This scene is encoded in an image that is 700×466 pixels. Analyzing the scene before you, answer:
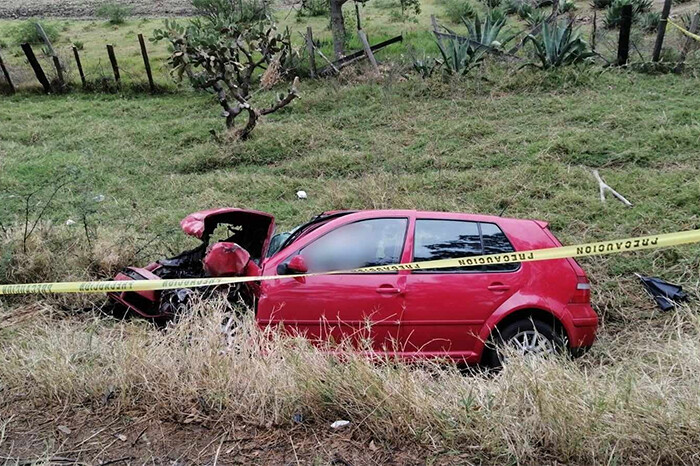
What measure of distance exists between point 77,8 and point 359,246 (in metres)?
30.7

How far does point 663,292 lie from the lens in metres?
5.67

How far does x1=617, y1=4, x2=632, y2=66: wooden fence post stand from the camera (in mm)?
12328

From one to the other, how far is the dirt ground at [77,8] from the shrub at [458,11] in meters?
11.8

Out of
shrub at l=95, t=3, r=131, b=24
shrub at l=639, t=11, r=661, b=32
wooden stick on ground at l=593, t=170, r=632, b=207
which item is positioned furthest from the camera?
shrub at l=95, t=3, r=131, b=24

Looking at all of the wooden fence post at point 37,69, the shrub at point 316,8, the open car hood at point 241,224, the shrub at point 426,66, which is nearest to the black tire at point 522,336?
the open car hood at point 241,224

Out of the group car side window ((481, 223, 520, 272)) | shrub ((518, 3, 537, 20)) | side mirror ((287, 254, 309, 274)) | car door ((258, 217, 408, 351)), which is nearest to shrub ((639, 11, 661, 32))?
shrub ((518, 3, 537, 20))

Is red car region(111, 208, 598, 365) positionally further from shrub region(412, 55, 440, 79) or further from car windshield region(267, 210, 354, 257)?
shrub region(412, 55, 440, 79)

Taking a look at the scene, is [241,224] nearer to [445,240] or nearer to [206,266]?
[206,266]

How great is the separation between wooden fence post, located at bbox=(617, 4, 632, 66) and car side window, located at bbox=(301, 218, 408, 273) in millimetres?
10107

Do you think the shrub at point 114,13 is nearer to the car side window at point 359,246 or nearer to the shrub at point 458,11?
the shrub at point 458,11

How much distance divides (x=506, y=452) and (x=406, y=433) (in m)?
0.46

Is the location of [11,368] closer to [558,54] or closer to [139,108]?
[558,54]

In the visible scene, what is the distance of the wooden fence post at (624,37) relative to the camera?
12328 millimetres

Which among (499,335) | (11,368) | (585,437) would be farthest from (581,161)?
(11,368)
